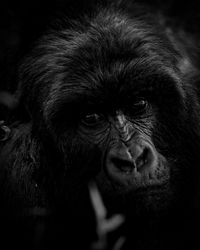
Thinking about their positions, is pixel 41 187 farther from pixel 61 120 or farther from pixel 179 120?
pixel 179 120

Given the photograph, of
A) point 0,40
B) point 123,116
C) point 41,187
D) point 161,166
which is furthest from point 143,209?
point 0,40

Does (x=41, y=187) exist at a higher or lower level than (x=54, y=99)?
lower

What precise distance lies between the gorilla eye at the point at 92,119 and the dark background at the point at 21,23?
79 cm

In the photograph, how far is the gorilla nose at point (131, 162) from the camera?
3.27 meters

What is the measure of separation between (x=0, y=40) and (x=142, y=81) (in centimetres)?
136

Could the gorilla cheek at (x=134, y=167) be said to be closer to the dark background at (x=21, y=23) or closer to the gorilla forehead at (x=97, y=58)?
the gorilla forehead at (x=97, y=58)

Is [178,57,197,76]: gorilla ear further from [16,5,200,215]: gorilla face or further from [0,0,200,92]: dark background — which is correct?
[0,0,200,92]: dark background

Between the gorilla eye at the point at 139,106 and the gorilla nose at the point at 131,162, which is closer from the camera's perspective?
the gorilla nose at the point at 131,162

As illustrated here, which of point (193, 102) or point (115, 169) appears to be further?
point (193, 102)

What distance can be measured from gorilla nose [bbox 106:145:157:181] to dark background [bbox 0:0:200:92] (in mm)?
1291

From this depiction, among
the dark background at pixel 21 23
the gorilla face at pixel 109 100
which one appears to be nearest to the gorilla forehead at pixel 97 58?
the gorilla face at pixel 109 100

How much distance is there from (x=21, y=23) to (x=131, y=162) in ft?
5.43

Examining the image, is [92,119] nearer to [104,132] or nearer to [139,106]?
[104,132]

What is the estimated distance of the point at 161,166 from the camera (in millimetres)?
3457
